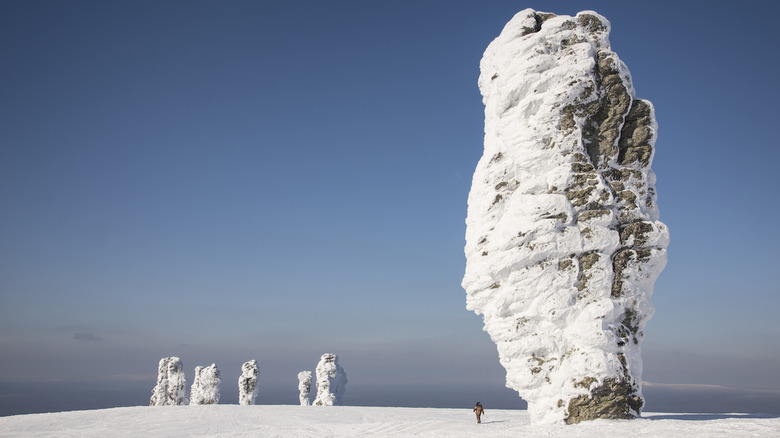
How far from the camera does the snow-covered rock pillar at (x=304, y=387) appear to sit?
37.8m

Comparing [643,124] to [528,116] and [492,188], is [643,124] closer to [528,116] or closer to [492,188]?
[528,116]

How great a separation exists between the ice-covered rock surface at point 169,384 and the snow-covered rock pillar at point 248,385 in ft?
13.6

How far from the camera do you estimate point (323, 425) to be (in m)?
19.5

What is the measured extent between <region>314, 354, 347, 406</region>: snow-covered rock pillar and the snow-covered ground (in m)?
8.08

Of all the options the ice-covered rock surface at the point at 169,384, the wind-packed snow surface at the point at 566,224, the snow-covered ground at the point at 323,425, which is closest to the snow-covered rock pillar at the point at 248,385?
the ice-covered rock surface at the point at 169,384

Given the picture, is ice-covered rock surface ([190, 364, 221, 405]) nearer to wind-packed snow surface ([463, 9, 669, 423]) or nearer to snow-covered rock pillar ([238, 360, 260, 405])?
snow-covered rock pillar ([238, 360, 260, 405])

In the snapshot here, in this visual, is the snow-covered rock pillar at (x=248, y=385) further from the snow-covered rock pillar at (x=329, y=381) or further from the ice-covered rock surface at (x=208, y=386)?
the snow-covered rock pillar at (x=329, y=381)

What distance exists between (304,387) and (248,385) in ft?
13.7

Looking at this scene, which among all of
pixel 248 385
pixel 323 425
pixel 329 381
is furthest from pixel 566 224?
pixel 248 385

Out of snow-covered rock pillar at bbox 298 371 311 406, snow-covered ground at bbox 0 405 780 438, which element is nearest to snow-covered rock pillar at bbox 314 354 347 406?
snow-covered rock pillar at bbox 298 371 311 406

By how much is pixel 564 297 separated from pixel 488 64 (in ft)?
30.9

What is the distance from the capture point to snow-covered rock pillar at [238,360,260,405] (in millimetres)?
36094

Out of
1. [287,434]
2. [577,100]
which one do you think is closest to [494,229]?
[577,100]

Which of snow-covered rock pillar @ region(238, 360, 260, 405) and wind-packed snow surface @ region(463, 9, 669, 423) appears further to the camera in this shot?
snow-covered rock pillar @ region(238, 360, 260, 405)
